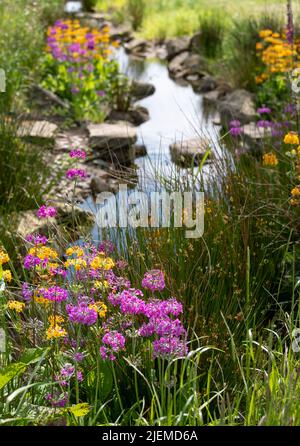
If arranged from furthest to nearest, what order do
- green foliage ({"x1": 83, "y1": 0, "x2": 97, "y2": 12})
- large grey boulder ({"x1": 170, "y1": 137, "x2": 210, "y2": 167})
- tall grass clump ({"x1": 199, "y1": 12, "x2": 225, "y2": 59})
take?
green foliage ({"x1": 83, "y1": 0, "x2": 97, "y2": 12}) → tall grass clump ({"x1": 199, "y1": 12, "x2": 225, "y2": 59}) → large grey boulder ({"x1": 170, "y1": 137, "x2": 210, "y2": 167})

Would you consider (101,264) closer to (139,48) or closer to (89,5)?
(139,48)

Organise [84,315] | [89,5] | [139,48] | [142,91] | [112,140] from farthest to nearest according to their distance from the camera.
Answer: [89,5], [139,48], [142,91], [112,140], [84,315]

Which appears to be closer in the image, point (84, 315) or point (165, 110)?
point (84, 315)

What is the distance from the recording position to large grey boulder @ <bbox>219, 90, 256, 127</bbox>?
8.22m

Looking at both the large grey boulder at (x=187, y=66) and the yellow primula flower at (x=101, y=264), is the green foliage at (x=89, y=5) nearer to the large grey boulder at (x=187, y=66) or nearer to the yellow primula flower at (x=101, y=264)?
the large grey boulder at (x=187, y=66)

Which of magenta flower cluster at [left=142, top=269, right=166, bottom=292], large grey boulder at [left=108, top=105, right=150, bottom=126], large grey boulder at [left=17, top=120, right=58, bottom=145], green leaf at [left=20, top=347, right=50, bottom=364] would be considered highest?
large grey boulder at [left=108, top=105, right=150, bottom=126]

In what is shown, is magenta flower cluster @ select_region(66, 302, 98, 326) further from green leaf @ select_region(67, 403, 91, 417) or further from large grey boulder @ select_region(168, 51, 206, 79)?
large grey boulder @ select_region(168, 51, 206, 79)

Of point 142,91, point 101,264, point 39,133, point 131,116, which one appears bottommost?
point 101,264

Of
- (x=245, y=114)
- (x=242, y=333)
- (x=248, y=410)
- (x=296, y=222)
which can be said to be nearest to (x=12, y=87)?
(x=245, y=114)

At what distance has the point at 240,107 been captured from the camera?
8.56 meters

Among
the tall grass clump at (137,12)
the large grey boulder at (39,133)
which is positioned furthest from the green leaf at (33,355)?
the tall grass clump at (137,12)

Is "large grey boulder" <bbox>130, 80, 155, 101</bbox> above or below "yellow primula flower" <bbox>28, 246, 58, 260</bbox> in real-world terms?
above

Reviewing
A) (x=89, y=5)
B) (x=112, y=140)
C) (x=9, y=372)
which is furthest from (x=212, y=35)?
(x=9, y=372)

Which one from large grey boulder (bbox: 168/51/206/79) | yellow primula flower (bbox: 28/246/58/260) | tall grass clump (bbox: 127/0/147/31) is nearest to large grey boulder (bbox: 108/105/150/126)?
large grey boulder (bbox: 168/51/206/79)
